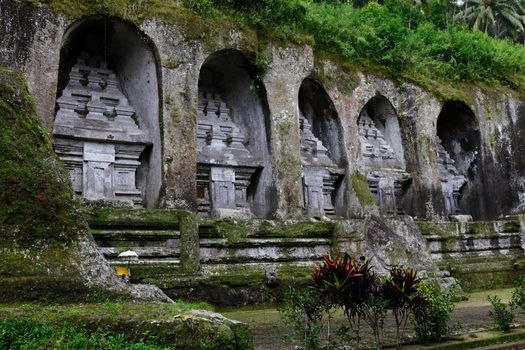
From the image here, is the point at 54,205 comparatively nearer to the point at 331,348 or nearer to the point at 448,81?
the point at 331,348

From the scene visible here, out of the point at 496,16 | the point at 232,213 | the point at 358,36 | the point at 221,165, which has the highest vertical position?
the point at 496,16

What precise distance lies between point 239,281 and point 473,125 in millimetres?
9426

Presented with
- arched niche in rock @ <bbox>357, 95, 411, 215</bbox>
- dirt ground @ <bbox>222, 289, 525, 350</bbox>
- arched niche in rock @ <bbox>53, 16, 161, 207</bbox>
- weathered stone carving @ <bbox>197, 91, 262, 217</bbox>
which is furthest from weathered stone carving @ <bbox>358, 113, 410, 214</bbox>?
arched niche in rock @ <bbox>53, 16, 161, 207</bbox>

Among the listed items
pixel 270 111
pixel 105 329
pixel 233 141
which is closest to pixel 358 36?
pixel 270 111

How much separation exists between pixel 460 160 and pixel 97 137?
10.4 metres

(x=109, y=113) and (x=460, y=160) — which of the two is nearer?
(x=109, y=113)

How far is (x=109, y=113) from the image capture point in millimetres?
10555

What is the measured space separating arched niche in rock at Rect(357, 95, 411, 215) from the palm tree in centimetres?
2291

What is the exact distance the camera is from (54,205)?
4.96 metres

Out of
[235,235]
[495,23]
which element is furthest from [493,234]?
[495,23]

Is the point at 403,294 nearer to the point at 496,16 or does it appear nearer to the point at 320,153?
the point at 320,153

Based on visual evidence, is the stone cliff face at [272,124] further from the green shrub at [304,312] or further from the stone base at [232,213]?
the green shrub at [304,312]

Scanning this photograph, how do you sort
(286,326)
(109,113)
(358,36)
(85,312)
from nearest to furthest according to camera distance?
(85,312), (286,326), (109,113), (358,36)

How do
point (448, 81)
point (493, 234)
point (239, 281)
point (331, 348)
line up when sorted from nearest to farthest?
point (331, 348)
point (239, 281)
point (493, 234)
point (448, 81)
